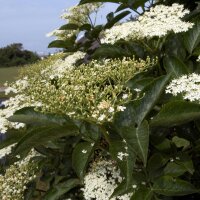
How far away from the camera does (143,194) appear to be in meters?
2.31

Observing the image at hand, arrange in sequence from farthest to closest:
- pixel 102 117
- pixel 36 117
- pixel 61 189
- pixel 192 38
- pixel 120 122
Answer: pixel 192 38 < pixel 61 189 < pixel 36 117 < pixel 120 122 < pixel 102 117

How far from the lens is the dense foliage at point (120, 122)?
214 cm

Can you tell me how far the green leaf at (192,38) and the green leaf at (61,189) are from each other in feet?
3.18

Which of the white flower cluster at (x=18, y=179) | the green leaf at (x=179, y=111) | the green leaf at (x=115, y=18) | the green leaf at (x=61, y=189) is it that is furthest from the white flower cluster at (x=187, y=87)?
the green leaf at (x=115, y=18)

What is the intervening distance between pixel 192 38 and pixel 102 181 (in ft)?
3.17

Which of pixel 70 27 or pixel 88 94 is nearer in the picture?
pixel 88 94

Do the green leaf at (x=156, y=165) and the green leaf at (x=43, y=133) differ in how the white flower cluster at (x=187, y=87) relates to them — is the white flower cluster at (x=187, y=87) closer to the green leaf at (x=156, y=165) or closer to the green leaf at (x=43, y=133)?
the green leaf at (x=156, y=165)

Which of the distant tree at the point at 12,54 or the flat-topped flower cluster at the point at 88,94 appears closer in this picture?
the flat-topped flower cluster at the point at 88,94

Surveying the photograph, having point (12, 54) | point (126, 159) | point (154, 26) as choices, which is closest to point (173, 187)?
point (126, 159)

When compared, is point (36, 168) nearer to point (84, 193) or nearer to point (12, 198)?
point (12, 198)

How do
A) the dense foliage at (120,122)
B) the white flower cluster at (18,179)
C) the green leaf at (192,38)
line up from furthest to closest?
the white flower cluster at (18,179)
the green leaf at (192,38)
the dense foliage at (120,122)

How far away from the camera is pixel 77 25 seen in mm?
4211

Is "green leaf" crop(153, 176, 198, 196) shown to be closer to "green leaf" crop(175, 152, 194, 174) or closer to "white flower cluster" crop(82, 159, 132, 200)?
"green leaf" crop(175, 152, 194, 174)

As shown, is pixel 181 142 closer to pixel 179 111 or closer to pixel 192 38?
pixel 179 111
